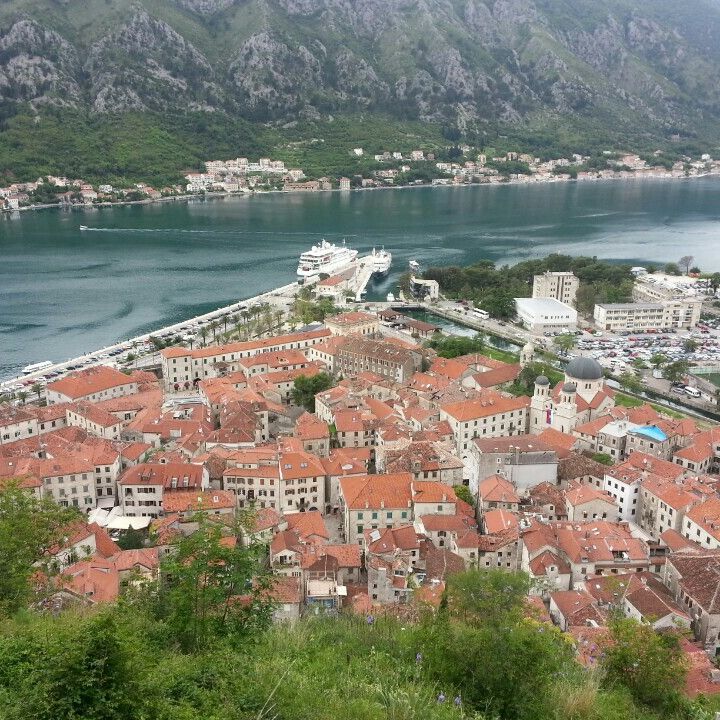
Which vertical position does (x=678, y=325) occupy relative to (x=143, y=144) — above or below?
below

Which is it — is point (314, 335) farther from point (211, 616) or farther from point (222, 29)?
point (222, 29)

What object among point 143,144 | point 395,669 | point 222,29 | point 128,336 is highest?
point 222,29

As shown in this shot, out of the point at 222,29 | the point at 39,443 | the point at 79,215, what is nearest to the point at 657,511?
the point at 39,443

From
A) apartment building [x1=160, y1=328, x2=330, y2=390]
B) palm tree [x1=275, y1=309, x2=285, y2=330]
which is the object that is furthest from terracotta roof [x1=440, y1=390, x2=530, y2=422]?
palm tree [x1=275, y1=309, x2=285, y2=330]

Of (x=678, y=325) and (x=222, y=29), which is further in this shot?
(x=222, y=29)

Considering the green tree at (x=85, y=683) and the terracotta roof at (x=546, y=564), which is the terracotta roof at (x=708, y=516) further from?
the green tree at (x=85, y=683)

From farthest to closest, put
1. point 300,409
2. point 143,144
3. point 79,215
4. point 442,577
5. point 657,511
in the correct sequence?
point 143,144, point 79,215, point 300,409, point 657,511, point 442,577

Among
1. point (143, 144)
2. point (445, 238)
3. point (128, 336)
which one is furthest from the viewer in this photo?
point (143, 144)
